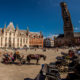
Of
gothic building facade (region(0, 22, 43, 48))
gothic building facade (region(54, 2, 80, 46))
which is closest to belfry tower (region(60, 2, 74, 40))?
gothic building facade (region(54, 2, 80, 46))

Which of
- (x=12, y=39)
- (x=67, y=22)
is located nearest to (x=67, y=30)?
(x=67, y=22)

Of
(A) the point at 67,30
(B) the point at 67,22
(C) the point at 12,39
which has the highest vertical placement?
(B) the point at 67,22

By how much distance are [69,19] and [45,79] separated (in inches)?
2213

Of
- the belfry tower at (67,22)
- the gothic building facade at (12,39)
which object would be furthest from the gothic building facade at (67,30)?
the gothic building facade at (12,39)

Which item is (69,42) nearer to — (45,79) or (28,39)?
(28,39)

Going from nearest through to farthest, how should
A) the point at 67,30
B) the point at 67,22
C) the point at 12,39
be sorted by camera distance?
the point at 12,39
the point at 67,30
the point at 67,22

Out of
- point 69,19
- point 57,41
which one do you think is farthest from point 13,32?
point 69,19

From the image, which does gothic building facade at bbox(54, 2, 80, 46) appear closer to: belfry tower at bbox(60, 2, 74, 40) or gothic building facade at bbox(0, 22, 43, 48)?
belfry tower at bbox(60, 2, 74, 40)

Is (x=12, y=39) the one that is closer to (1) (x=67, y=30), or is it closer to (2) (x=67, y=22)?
(1) (x=67, y=30)

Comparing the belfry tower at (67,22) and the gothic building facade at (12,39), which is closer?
the gothic building facade at (12,39)

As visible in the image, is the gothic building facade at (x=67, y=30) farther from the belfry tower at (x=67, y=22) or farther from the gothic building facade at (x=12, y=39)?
the gothic building facade at (x=12, y=39)

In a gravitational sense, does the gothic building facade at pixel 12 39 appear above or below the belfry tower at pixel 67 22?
below

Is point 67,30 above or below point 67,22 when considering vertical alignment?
below

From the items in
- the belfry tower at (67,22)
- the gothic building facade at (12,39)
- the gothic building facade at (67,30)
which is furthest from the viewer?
the belfry tower at (67,22)
